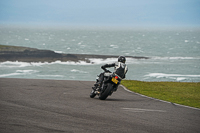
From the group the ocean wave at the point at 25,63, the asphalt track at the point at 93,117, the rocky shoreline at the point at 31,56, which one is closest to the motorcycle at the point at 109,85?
the asphalt track at the point at 93,117

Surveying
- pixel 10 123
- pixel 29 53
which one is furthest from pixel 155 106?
pixel 29 53

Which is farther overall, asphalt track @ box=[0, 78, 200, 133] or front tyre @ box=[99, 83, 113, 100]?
front tyre @ box=[99, 83, 113, 100]

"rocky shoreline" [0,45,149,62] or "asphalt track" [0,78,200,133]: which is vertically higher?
"rocky shoreline" [0,45,149,62]

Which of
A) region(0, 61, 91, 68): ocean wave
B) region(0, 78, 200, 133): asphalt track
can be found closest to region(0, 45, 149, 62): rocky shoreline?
region(0, 61, 91, 68): ocean wave

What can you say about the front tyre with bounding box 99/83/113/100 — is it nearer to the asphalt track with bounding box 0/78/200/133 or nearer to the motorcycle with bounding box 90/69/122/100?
the motorcycle with bounding box 90/69/122/100

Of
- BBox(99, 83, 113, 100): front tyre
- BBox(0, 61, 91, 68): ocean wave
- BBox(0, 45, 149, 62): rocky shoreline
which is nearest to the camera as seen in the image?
BBox(99, 83, 113, 100): front tyre

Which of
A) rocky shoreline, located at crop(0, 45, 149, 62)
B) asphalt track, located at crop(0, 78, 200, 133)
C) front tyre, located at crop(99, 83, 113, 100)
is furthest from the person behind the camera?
rocky shoreline, located at crop(0, 45, 149, 62)

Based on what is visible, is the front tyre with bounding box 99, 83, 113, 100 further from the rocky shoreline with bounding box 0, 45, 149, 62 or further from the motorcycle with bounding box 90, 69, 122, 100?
the rocky shoreline with bounding box 0, 45, 149, 62

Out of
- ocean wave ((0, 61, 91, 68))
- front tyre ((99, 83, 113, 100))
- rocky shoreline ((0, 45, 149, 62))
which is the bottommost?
front tyre ((99, 83, 113, 100))

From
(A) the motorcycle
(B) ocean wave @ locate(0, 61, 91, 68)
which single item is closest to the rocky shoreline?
(B) ocean wave @ locate(0, 61, 91, 68)

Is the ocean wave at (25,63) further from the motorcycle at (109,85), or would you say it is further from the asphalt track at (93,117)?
the asphalt track at (93,117)

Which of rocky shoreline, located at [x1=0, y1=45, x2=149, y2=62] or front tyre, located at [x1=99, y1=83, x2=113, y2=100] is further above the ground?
rocky shoreline, located at [x1=0, y1=45, x2=149, y2=62]

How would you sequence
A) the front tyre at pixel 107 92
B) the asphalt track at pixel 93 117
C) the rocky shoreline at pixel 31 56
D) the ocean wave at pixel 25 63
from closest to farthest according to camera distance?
the asphalt track at pixel 93 117 → the front tyre at pixel 107 92 → the ocean wave at pixel 25 63 → the rocky shoreline at pixel 31 56

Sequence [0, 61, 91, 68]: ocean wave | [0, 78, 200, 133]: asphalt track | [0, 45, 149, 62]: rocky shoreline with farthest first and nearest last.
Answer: [0, 45, 149, 62]: rocky shoreline < [0, 61, 91, 68]: ocean wave < [0, 78, 200, 133]: asphalt track
